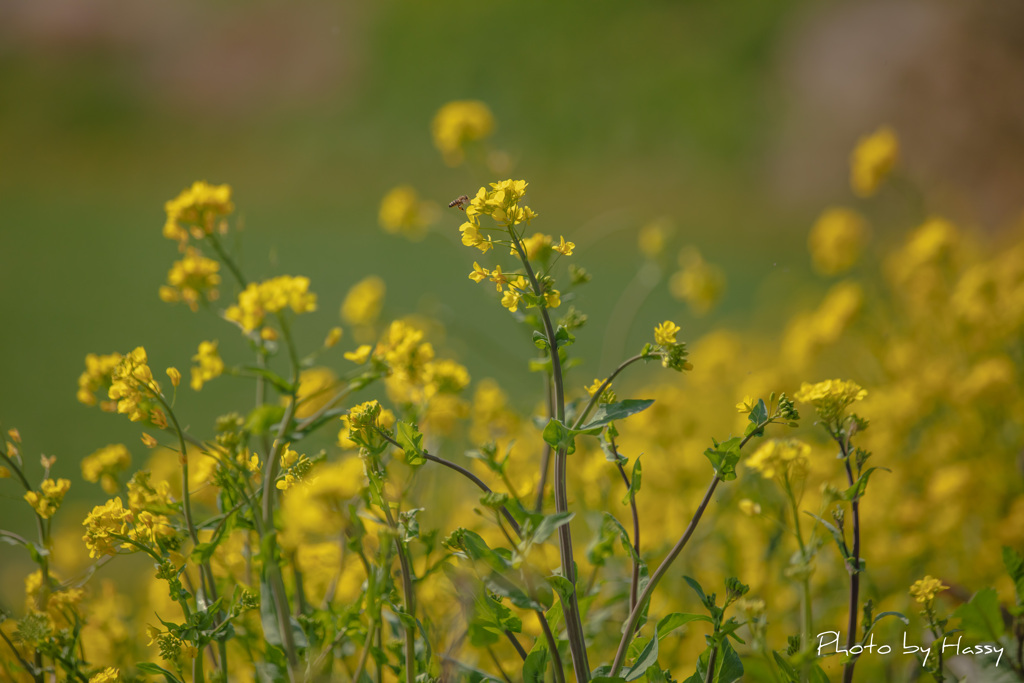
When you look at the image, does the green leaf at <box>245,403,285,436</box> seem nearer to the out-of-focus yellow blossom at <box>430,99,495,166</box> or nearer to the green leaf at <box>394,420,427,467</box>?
the green leaf at <box>394,420,427,467</box>

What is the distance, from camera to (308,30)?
2.57m

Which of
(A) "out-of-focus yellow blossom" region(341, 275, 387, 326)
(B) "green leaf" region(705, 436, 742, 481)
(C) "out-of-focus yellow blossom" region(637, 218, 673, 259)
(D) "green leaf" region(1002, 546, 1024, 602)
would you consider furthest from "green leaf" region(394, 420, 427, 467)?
(C) "out-of-focus yellow blossom" region(637, 218, 673, 259)

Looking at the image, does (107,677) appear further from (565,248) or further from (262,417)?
(565,248)

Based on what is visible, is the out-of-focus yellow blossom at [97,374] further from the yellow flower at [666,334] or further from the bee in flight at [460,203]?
the yellow flower at [666,334]

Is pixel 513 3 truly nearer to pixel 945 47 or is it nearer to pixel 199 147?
pixel 199 147

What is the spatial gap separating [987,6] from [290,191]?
2179 mm

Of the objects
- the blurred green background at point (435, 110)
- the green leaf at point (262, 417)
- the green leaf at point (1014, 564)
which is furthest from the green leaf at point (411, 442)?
the blurred green background at point (435, 110)

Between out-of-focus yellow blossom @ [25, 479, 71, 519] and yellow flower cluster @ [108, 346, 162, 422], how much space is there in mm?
92

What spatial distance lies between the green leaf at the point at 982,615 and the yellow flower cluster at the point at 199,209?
617mm

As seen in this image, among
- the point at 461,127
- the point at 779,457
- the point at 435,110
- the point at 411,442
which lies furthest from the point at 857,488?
the point at 435,110

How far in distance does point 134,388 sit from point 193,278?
0.12m

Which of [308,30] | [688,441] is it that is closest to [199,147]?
[308,30]

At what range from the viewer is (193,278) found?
1.94ft

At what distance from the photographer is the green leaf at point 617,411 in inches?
17.9
